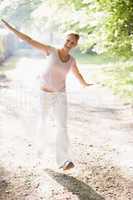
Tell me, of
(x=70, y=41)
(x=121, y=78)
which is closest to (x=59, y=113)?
(x=70, y=41)

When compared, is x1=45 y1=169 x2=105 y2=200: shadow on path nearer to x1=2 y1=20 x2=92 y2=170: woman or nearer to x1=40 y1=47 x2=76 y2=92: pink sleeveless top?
x1=2 y1=20 x2=92 y2=170: woman

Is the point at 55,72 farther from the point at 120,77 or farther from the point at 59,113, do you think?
the point at 120,77

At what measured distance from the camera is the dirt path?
5602 millimetres

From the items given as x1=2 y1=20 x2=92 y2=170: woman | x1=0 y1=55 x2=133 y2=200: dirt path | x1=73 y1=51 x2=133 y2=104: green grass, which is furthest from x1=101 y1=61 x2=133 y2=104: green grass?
x1=2 y1=20 x2=92 y2=170: woman

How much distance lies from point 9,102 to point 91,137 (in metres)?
3.90

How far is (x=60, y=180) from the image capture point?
588cm

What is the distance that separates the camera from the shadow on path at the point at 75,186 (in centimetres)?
548

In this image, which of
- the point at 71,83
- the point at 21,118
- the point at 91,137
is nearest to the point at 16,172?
the point at 91,137

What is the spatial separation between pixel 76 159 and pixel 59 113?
1166 mm

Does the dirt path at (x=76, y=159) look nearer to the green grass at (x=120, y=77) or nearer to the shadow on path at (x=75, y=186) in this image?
the shadow on path at (x=75, y=186)

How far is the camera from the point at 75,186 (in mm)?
5738

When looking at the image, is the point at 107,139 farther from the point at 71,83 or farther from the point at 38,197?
the point at 71,83

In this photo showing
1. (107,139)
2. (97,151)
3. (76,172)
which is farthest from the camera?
(107,139)

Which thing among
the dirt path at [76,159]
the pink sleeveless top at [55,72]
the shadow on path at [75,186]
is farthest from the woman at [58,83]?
the dirt path at [76,159]
